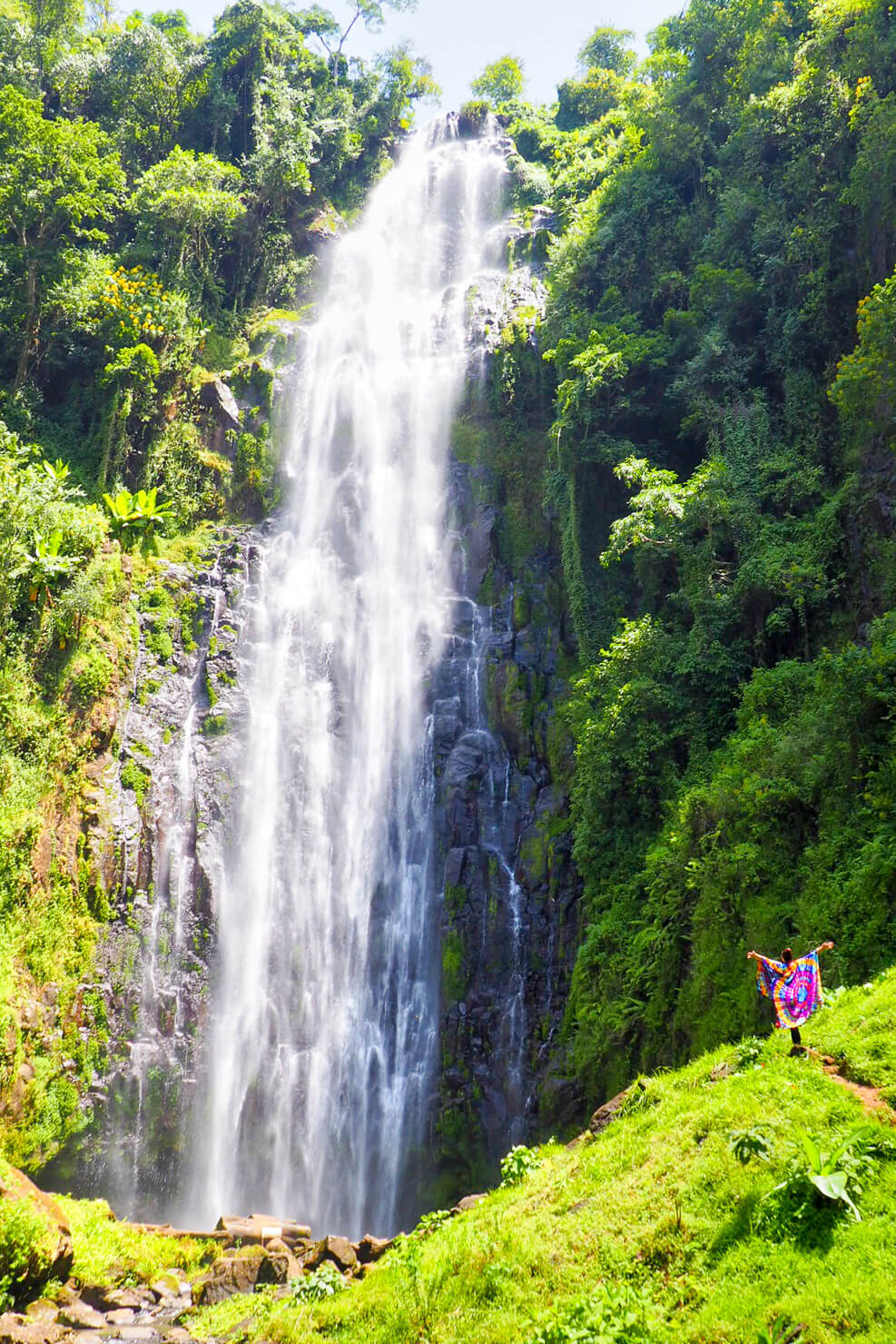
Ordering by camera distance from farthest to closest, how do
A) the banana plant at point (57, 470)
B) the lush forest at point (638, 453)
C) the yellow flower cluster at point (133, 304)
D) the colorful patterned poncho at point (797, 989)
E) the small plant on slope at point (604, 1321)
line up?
the yellow flower cluster at point (133, 304) < the banana plant at point (57, 470) < the lush forest at point (638, 453) < the colorful patterned poncho at point (797, 989) < the small plant on slope at point (604, 1321)

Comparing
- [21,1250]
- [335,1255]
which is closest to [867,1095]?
[335,1255]

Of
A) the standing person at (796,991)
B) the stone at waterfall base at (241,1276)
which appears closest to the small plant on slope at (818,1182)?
the standing person at (796,991)

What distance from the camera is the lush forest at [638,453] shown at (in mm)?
11930

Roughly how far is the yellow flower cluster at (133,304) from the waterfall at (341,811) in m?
4.92

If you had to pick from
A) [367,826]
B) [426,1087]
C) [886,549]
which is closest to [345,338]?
[367,826]

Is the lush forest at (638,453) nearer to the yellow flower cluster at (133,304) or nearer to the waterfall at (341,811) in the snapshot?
the yellow flower cluster at (133,304)

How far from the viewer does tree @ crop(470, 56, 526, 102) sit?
137 feet

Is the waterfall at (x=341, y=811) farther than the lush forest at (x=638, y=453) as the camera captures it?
Yes

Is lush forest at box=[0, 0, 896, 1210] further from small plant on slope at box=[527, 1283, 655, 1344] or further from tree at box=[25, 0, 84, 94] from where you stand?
small plant on slope at box=[527, 1283, 655, 1344]

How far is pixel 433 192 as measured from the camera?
Answer: 3519 cm

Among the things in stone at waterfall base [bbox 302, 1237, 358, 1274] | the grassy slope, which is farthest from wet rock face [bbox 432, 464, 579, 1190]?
the grassy slope

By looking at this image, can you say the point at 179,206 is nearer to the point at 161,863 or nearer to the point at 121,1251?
the point at 161,863

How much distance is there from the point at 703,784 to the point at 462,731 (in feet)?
24.4

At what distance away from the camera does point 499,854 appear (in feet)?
59.0
